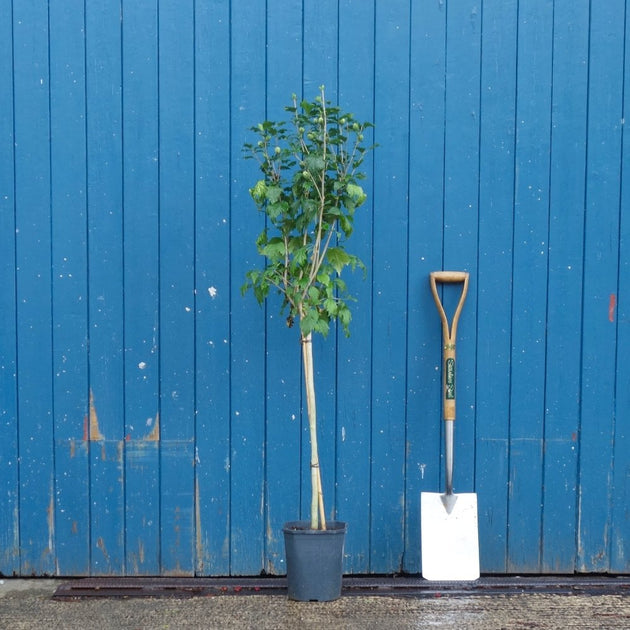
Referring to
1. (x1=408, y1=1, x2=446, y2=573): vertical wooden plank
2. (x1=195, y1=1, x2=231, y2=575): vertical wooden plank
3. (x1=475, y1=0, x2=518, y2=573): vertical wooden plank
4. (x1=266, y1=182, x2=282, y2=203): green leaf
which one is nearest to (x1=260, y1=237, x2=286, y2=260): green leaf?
(x1=266, y1=182, x2=282, y2=203): green leaf

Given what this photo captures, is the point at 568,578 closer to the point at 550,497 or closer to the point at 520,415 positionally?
the point at 550,497

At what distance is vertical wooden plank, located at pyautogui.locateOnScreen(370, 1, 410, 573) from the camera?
11.6 ft

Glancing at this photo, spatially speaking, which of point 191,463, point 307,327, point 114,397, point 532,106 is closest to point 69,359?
point 114,397

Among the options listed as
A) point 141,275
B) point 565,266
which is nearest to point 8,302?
point 141,275

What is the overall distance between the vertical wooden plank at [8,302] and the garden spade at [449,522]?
5.63 ft

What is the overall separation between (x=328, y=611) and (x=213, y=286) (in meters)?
1.36

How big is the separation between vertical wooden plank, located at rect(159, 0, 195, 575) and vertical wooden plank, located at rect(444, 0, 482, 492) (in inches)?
41.7

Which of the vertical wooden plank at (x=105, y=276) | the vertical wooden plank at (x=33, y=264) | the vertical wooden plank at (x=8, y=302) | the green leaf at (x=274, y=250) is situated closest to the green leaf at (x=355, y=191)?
the green leaf at (x=274, y=250)

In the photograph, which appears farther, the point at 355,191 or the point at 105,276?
the point at 105,276

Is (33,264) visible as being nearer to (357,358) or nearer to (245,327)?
(245,327)

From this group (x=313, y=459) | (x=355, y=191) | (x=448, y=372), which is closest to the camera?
(x=355, y=191)

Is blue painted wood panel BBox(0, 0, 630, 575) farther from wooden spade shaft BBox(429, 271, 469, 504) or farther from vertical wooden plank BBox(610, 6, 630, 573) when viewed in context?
wooden spade shaft BBox(429, 271, 469, 504)

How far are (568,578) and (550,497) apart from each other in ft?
1.14

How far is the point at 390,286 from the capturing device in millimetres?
3557
